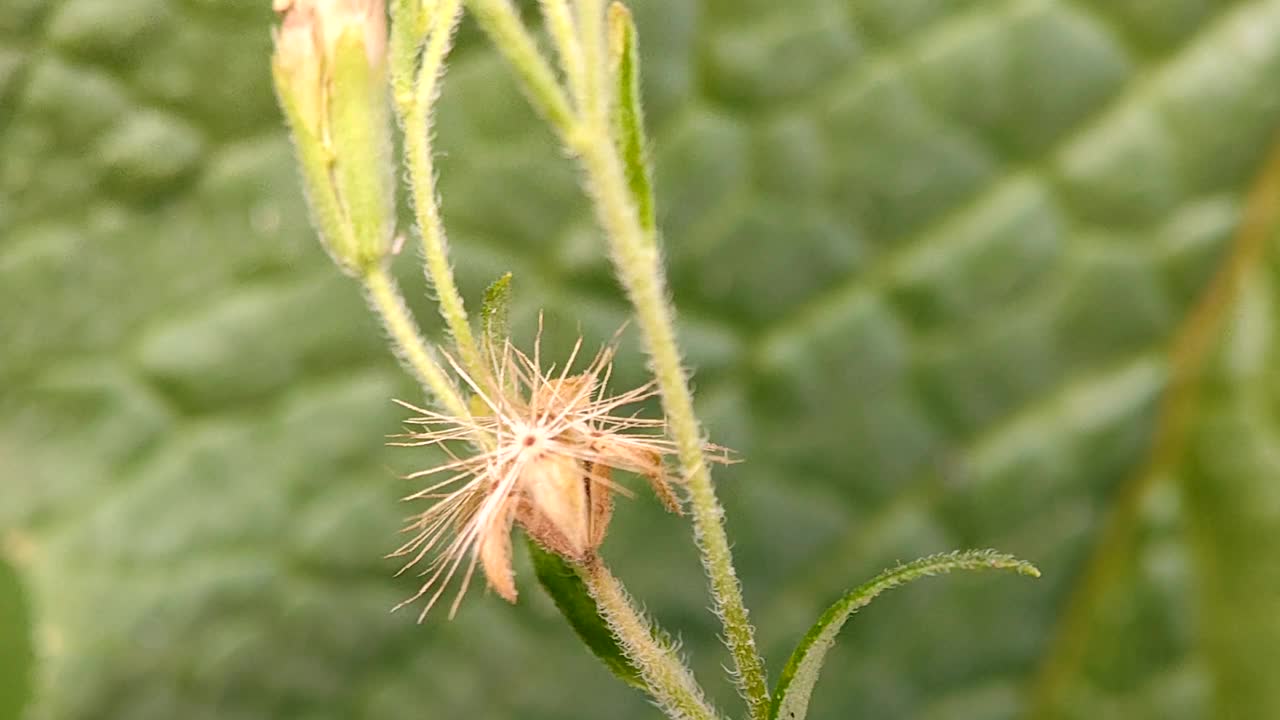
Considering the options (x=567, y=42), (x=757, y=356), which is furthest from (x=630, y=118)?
(x=757, y=356)

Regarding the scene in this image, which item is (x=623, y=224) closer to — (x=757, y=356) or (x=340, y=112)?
(x=340, y=112)

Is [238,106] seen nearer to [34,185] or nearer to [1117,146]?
[34,185]

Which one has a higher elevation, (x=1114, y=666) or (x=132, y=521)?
(x=1114, y=666)

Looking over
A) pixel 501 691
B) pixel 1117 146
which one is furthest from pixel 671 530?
pixel 1117 146

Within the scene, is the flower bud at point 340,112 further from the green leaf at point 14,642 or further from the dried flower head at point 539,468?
the green leaf at point 14,642

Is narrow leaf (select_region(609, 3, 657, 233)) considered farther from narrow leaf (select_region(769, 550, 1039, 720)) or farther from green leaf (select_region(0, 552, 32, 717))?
green leaf (select_region(0, 552, 32, 717))

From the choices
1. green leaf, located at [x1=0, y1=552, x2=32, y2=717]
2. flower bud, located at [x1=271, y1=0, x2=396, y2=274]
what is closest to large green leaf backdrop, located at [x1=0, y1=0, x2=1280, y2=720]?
green leaf, located at [x1=0, y1=552, x2=32, y2=717]

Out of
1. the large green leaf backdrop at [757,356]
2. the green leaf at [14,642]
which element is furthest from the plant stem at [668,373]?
the green leaf at [14,642]
